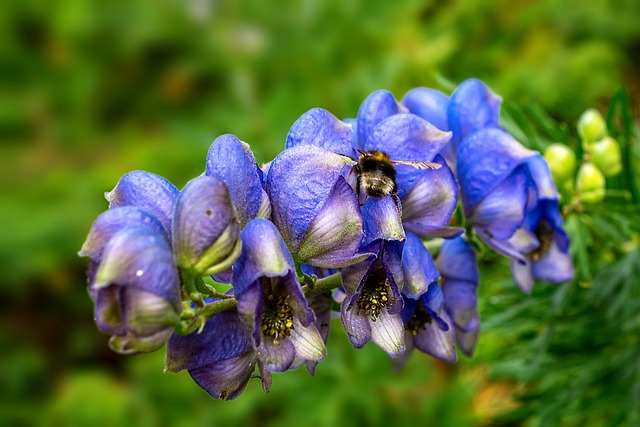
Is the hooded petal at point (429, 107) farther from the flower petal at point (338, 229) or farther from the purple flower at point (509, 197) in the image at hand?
the flower petal at point (338, 229)

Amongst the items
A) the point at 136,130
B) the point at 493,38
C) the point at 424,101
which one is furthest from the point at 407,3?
the point at 424,101

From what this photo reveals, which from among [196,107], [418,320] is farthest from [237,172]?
[196,107]

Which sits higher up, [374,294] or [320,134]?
[320,134]

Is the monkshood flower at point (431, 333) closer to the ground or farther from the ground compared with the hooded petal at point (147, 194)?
closer to the ground

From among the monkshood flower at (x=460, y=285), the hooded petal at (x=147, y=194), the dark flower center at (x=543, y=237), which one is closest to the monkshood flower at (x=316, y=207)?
the hooded petal at (x=147, y=194)

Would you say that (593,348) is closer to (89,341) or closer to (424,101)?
(424,101)

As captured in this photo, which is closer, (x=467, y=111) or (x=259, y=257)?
(x=259, y=257)

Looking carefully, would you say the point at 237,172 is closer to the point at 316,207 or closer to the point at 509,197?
the point at 316,207
